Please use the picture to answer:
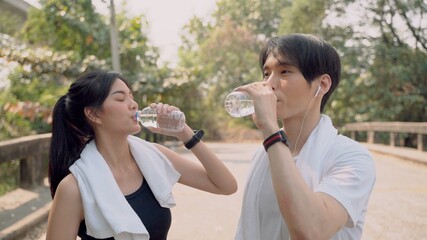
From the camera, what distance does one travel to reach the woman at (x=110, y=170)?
232 centimetres

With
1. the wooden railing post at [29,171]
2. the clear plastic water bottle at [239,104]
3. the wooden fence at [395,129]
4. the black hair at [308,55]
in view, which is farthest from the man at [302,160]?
the wooden fence at [395,129]

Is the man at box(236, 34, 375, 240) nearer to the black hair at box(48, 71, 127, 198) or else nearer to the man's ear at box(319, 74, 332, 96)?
the man's ear at box(319, 74, 332, 96)

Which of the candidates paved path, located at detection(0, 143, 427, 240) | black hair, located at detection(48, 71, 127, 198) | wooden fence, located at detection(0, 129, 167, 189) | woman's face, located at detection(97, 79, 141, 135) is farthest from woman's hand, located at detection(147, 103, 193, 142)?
wooden fence, located at detection(0, 129, 167, 189)

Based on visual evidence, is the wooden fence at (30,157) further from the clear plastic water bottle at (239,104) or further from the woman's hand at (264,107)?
the woman's hand at (264,107)

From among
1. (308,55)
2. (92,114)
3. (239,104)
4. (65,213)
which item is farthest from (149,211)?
(308,55)

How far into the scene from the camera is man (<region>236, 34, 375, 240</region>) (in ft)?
5.62

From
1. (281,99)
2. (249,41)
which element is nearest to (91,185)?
(281,99)

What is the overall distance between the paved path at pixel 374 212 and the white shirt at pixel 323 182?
2.88 meters

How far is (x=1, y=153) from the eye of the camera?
5.59 m

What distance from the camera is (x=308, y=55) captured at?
2.07m

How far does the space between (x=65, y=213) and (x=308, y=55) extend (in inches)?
50.9

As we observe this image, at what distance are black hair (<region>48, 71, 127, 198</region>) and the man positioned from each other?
886 millimetres

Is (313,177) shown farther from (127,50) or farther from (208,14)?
(208,14)

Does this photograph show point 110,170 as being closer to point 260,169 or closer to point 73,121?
point 73,121
